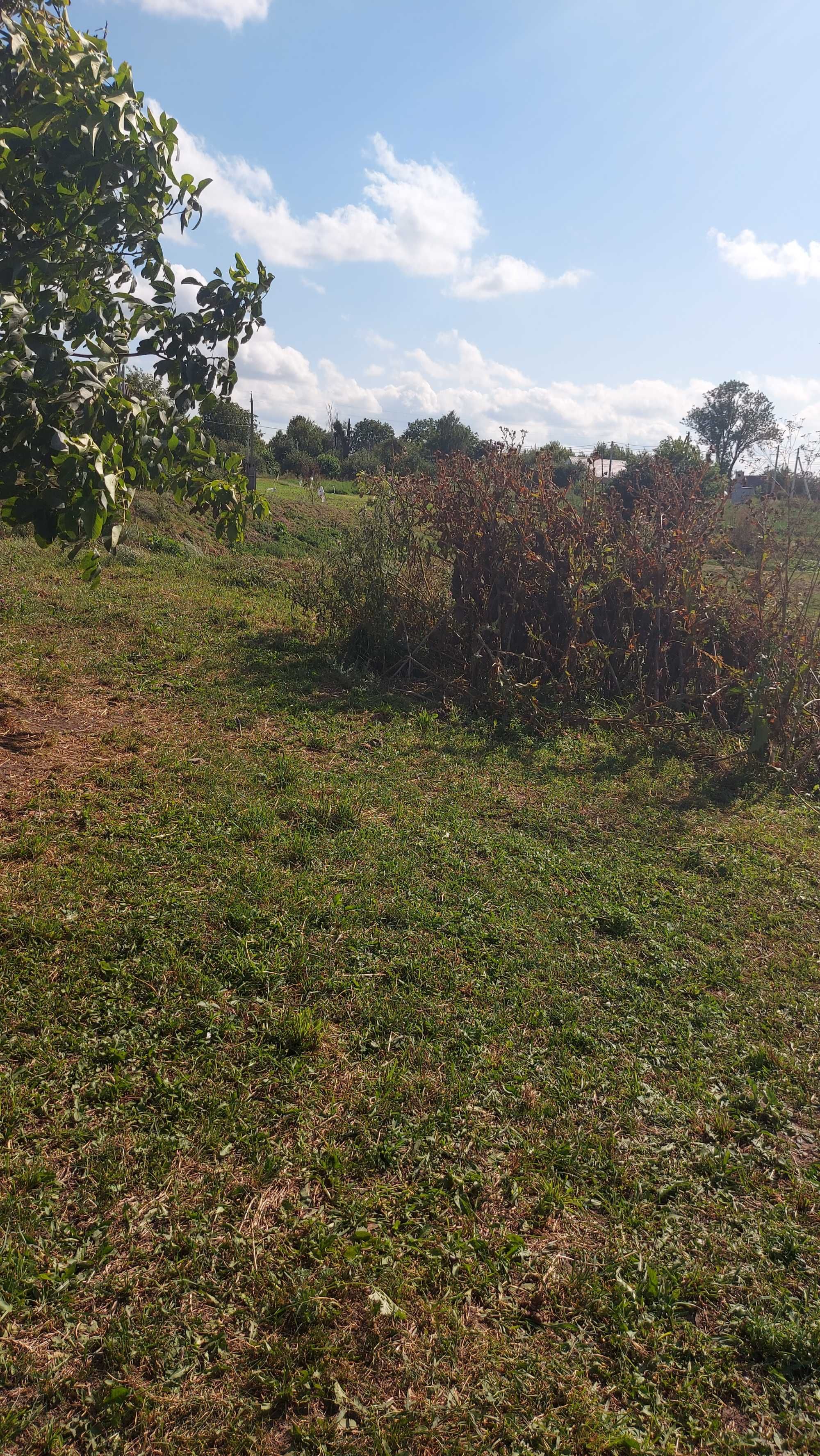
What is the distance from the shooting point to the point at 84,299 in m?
3.38

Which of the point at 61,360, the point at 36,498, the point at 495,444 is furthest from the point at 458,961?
the point at 495,444

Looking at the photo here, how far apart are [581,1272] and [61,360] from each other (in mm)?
3849

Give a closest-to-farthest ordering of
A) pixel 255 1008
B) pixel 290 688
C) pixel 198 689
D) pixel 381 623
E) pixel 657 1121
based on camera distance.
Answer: pixel 657 1121 < pixel 255 1008 < pixel 198 689 < pixel 290 688 < pixel 381 623

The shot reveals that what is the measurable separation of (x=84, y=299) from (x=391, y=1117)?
346 centimetres

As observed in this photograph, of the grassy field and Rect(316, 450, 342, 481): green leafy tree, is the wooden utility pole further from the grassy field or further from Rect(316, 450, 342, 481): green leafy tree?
the grassy field

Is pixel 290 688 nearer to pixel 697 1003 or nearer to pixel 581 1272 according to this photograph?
pixel 697 1003

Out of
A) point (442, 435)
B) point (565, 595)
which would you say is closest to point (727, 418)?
point (442, 435)

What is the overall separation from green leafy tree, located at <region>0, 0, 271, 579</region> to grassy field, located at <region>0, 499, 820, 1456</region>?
1.79 meters

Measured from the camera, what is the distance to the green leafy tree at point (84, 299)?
11.0 ft

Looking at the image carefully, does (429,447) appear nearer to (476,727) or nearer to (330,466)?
(330,466)

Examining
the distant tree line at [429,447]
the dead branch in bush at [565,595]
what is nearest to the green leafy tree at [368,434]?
the distant tree line at [429,447]

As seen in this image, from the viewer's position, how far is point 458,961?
3.73 metres

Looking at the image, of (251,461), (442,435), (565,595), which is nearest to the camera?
(565,595)

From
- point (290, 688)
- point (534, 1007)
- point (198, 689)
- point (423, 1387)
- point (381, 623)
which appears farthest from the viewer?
point (381, 623)
